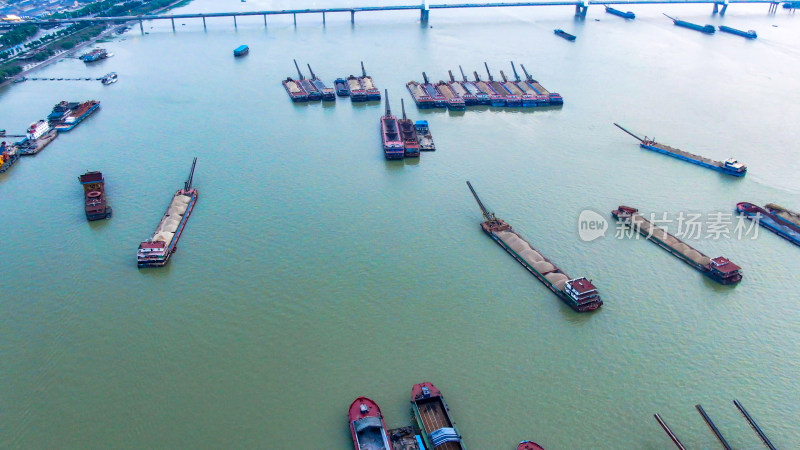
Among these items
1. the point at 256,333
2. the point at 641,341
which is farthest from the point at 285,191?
the point at 641,341

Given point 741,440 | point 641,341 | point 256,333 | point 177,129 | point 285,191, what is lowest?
point 741,440

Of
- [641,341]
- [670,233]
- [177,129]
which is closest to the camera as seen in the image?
[641,341]

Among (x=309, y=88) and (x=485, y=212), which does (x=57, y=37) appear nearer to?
(x=309, y=88)

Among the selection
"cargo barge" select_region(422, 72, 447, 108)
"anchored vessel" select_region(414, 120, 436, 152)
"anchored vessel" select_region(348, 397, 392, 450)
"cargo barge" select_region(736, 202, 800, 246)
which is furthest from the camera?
"cargo barge" select_region(422, 72, 447, 108)

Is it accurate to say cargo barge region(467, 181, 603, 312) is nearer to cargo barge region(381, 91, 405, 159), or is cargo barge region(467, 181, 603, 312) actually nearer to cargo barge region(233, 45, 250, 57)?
cargo barge region(381, 91, 405, 159)

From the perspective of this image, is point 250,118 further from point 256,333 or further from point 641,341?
point 641,341

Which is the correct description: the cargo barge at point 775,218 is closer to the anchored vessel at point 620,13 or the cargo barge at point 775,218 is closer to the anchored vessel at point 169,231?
the anchored vessel at point 169,231

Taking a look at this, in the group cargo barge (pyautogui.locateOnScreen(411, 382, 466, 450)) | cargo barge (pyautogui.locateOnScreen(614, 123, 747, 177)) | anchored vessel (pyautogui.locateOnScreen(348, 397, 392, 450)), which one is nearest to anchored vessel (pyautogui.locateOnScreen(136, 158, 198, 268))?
anchored vessel (pyautogui.locateOnScreen(348, 397, 392, 450))
